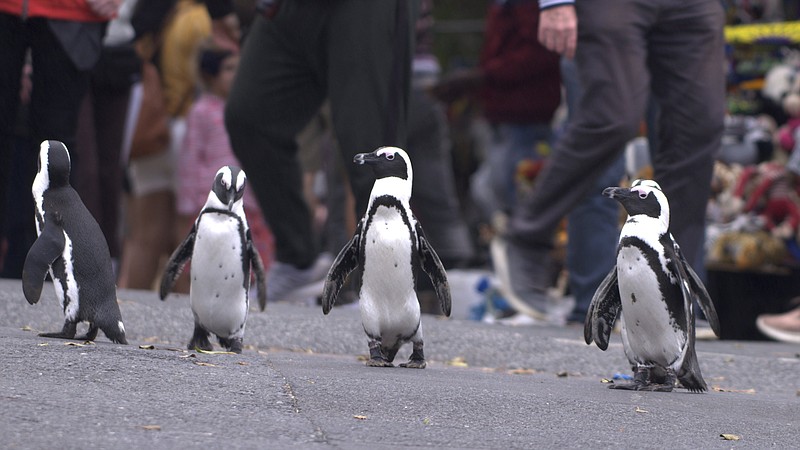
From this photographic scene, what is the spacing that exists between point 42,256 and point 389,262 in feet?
3.23

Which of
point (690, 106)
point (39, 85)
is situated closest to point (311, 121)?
point (39, 85)

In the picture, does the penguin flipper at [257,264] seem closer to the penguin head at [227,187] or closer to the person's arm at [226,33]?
the penguin head at [227,187]

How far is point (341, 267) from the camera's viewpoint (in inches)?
173

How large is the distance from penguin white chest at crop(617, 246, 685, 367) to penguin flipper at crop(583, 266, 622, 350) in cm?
7

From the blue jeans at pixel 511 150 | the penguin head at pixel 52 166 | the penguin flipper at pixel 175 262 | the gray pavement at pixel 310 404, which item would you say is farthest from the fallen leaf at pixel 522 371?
the blue jeans at pixel 511 150

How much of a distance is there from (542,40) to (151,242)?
3271 millimetres

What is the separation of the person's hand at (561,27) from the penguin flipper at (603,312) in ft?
5.12

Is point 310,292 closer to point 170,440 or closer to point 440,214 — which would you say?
point 440,214

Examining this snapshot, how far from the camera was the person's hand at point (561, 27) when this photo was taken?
18.6ft

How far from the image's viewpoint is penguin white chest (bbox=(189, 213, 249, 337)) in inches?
170

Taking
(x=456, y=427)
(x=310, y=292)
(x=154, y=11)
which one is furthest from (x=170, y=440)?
(x=154, y=11)

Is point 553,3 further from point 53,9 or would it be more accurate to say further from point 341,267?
point 53,9

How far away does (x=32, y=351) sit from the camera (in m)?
3.65

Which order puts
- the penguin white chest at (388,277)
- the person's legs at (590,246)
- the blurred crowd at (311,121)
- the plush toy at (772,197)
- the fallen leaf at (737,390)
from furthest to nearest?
the plush toy at (772,197)
the person's legs at (590,246)
the blurred crowd at (311,121)
the fallen leaf at (737,390)
the penguin white chest at (388,277)
